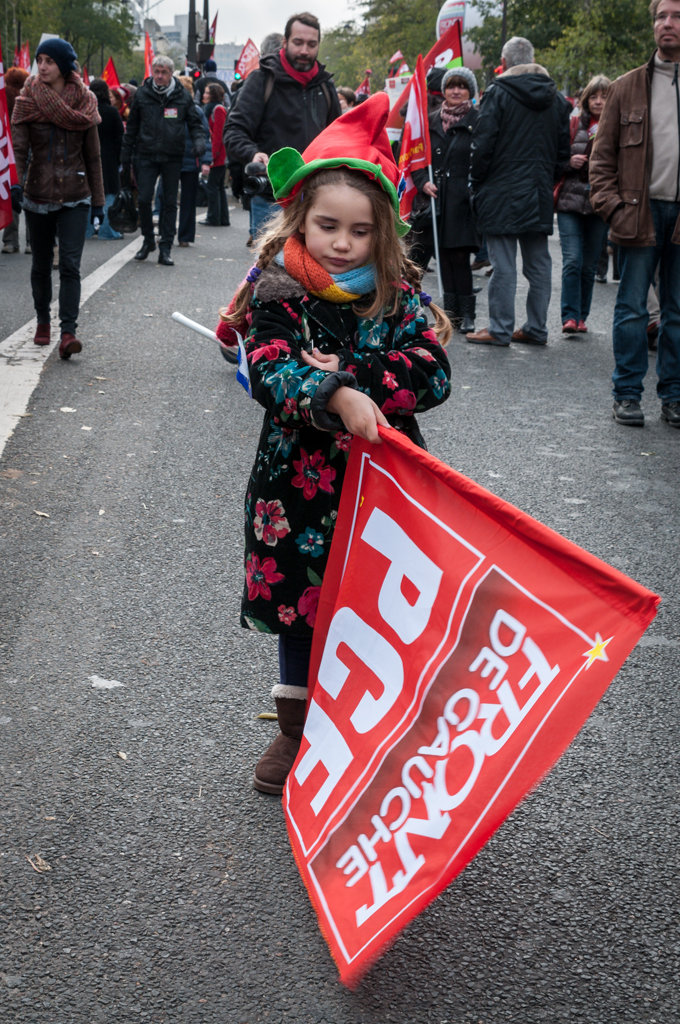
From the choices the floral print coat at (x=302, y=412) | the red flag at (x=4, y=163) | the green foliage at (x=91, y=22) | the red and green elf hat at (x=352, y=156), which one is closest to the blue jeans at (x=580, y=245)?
the red flag at (x=4, y=163)

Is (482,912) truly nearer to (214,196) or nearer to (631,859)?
(631,859)

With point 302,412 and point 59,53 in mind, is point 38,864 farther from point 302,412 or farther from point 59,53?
point 59,53

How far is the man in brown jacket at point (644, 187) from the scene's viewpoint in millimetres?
5918

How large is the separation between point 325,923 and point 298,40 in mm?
6189

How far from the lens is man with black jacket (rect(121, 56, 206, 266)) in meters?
11.7

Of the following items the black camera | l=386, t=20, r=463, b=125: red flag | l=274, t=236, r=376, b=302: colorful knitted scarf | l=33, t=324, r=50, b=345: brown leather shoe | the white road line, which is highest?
l=386, t=20, r=463, b=125: red flag

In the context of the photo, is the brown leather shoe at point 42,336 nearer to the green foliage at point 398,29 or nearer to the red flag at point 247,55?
the red flag at point 247,55

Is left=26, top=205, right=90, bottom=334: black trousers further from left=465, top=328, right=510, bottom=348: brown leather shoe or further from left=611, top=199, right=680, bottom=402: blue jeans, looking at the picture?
left=611, top=199, right=680, bottom=402: blue jeans

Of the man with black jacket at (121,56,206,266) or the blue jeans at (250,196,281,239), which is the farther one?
the man with black jacket at (121,56,206,266)

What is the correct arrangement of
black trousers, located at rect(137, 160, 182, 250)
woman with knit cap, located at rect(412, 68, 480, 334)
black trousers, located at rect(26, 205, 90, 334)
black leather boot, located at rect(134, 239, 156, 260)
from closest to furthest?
black trousers, located at rect(26, 205, 90, 334) < woman with knit cap, located at rect(412, 68, 480, 334) < black trousers, located at rect(137, 160, 182, 250) < black leather boot, located at rect(134, 239, 156, 260)

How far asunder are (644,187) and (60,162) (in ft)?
12.2

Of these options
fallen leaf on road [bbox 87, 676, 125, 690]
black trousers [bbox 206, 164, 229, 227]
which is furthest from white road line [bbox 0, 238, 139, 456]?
black trousers [bbox 206, 164, 229, 227]

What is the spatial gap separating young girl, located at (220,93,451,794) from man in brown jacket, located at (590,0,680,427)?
3.93 meters

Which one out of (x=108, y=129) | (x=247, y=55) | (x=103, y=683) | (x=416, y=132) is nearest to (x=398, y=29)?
(x=247, y=55)
